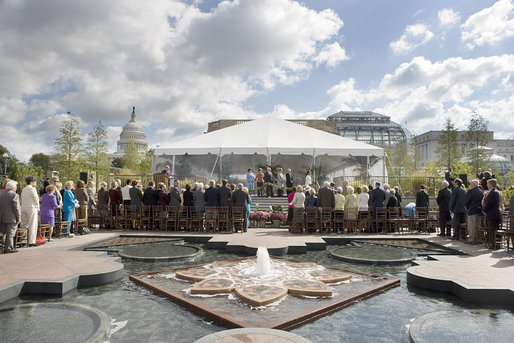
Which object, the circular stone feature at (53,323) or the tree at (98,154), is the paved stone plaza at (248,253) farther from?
the tree at (98,154)

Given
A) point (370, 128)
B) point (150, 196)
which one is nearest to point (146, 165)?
point (150, 196)

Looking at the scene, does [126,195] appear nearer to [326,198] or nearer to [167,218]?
[167,218]

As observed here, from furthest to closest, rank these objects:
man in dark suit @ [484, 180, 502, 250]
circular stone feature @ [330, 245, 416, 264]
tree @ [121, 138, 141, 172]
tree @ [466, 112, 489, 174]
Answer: tree @ [121, 138, 141, 172], tree @ [466, 112, 489, 174], man in dark suit @ [484, 180, 502, 250], circular stone feature @ [330, 245, 416, 264]

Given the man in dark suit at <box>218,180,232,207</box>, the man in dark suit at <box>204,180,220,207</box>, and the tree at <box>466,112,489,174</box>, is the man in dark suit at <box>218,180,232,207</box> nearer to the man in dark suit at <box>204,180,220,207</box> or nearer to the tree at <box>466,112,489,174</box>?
the man in dark suit at <box>204,180,220,207</box>

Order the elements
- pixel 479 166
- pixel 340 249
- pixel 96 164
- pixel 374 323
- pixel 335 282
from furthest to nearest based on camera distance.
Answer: pixel 96 164
pixel 479 166
pixel 340 249
pixel 335 282
pixel 374 323

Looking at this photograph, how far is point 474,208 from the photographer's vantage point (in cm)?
925

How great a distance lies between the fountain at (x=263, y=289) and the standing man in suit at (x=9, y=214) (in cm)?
344

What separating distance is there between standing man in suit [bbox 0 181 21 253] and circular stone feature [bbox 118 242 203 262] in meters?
2.24

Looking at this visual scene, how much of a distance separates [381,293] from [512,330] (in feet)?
5.80

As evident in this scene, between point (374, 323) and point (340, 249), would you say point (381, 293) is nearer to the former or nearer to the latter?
point (374, 323)

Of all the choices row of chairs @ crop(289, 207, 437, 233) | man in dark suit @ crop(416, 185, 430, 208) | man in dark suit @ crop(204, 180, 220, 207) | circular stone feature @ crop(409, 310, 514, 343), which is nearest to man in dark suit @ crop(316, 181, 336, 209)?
row of chairs @ crop(289, 207, 437, 233)

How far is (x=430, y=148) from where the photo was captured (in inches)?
3595

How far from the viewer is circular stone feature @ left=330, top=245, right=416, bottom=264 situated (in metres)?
7.45

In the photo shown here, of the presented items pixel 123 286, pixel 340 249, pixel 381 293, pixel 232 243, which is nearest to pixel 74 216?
pixel 232 243
